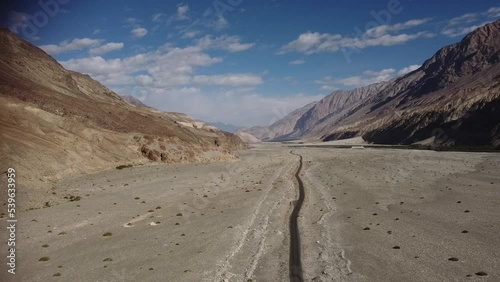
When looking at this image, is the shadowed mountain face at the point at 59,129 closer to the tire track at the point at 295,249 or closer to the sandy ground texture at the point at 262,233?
the sandy ground texture at the point at 262,233

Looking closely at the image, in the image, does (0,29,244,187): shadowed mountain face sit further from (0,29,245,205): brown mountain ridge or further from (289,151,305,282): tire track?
(289,151,305,282): tire track

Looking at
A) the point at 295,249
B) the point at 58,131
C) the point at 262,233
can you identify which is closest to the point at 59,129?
the point at 58,131

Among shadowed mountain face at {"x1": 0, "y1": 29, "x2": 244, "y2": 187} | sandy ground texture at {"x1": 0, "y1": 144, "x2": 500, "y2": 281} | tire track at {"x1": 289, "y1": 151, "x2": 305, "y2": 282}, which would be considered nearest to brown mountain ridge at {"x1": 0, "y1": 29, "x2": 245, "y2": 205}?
shadowed mountain face at {"x1": 0, "y1": 29, "x2": 244, "y2": 187}

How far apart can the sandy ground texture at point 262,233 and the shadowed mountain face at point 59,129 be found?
8.60 meters

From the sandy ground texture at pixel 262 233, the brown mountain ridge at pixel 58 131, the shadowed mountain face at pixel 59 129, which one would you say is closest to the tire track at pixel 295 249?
the sandy ground texture at pixel 262 233

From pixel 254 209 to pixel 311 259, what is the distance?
9.55 m

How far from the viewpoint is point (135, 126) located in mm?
67938

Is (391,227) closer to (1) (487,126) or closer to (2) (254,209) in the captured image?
(2) (254,209)

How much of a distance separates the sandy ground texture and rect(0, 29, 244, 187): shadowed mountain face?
339 inches

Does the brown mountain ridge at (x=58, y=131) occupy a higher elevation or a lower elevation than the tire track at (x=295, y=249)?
higher

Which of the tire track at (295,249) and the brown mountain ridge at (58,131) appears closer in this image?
the tire track at (295,249)

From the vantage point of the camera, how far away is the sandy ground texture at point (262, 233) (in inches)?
552

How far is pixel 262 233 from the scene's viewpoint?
63.3ft

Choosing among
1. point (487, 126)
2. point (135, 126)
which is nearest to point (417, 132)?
point (487, 126)
